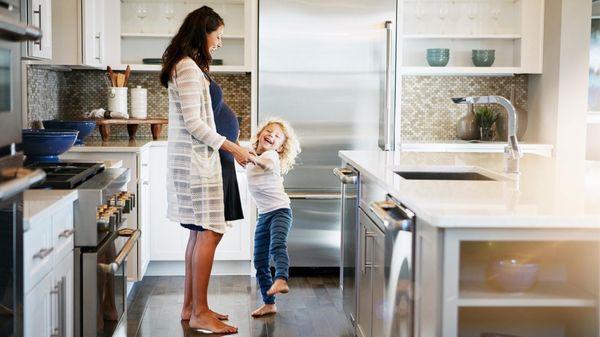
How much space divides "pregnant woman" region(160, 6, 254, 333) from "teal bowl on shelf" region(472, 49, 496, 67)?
2.56 meters

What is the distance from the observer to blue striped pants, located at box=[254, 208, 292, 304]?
4371mm

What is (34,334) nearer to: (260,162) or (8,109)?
(8,109)

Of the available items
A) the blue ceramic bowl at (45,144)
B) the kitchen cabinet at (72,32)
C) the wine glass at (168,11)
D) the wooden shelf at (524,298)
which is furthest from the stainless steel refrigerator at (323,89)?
the wooden shelf at (524,298)

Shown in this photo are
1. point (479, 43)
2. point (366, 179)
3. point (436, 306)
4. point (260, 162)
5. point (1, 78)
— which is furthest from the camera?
point (479, 43)

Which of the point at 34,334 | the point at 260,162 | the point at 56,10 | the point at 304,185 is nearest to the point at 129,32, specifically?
the point at 56,10

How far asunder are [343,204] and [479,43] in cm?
248

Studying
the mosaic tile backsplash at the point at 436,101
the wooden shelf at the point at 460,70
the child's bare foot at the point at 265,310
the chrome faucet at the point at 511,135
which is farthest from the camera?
the mosaic tile backsplash at the point at 436,101

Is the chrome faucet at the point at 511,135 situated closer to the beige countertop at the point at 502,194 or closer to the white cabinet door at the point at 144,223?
the beige countertop at the point at 502,194

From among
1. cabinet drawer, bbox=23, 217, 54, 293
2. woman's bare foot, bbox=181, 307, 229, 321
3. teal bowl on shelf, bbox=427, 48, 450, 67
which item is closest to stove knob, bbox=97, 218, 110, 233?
cabinet drawer, bbox=23, 217, 54, 293

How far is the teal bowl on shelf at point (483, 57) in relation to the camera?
6023mm

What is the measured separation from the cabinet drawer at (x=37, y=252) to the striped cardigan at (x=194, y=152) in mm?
1478

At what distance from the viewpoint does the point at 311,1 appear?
5.48 m

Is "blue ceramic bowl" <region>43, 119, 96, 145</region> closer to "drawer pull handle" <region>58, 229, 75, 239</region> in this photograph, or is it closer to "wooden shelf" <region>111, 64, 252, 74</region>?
"wooden shelf" <region>111, 64, 252, 74</region>

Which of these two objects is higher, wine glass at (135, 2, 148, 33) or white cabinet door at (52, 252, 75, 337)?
wine glass at (135, 2, 148, 33)
